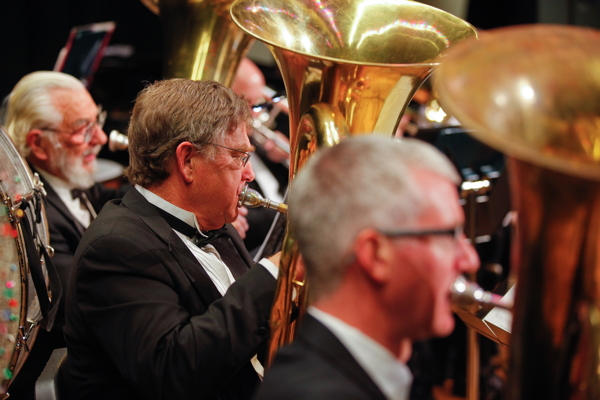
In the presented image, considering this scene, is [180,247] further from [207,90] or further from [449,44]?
[449,44]

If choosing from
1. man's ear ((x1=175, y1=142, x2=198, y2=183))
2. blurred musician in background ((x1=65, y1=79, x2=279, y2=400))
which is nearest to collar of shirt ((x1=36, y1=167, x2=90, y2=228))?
blurred musician in background ((x1=65, y1=79, x2=279, y2=400))

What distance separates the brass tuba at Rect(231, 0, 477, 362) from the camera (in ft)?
4.48

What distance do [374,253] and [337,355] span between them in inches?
6.6

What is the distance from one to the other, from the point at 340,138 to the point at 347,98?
121mm

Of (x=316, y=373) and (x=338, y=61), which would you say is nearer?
(x=316, y=373)

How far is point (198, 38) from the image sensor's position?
2404mm

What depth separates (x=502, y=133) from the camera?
797 millimetres

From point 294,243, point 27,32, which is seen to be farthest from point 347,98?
point 27,32

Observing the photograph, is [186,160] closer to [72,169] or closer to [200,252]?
[200,252]

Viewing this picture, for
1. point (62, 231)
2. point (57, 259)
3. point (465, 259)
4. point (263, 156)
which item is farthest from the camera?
point (263, 156)

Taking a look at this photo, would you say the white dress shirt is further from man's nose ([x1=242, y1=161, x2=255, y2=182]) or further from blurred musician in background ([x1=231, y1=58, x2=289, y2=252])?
blurred musician in background ([x1=231, y1=58, x2=289, y2=252])

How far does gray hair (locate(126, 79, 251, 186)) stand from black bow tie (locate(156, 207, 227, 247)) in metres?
0.11

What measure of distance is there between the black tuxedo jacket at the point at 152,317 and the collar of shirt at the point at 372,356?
A: 1.50ft

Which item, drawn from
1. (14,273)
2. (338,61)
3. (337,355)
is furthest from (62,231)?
(337,355)
